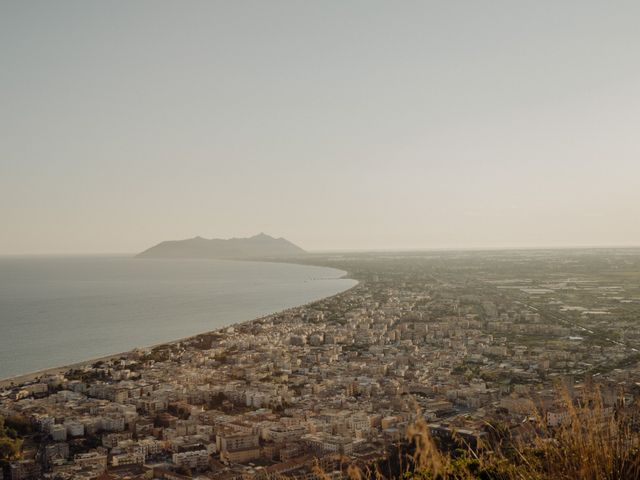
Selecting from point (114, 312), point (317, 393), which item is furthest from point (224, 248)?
point (317, 393)

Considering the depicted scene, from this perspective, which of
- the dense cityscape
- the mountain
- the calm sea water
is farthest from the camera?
the mountain

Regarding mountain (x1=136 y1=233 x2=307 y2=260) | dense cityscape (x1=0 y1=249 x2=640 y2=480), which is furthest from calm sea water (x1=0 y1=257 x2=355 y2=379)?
mountain (x1=136 y1=233 x2=307 y2=260)

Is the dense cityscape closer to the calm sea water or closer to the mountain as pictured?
the calm sea water

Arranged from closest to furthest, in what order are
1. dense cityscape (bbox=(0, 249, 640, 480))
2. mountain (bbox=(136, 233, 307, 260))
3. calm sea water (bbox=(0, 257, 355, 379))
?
dense cityscape (bbox=(0, 249, 640, 480)) < calm sea water (bbox=(0, 257, 355, 379)) < mountain (bbox=(136, 233, 307, 260))

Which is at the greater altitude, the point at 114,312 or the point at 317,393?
the point at 317,393

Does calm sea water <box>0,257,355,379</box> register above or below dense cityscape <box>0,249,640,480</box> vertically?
below

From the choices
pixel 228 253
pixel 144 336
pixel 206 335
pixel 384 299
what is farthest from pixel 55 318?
pixel 228 253

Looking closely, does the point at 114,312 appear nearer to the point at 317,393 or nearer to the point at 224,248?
the point at 317,393
